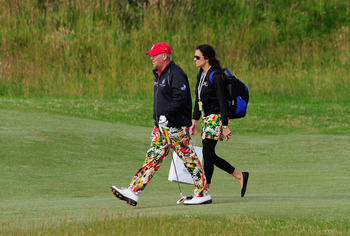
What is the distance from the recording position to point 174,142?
8.34 metres

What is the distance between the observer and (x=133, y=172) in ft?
43.5

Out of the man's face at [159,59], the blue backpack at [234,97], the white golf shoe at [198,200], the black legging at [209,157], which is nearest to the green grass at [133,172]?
the white golf shoe at [198,200]

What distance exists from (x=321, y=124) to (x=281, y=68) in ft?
24.4

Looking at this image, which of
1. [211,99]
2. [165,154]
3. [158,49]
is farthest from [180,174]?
[158,49]

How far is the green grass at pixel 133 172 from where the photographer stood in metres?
7.04

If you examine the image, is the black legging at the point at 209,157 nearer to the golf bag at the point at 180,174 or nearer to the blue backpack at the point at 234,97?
the golf bag at the point at 180,174

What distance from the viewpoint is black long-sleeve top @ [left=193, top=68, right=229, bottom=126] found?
27.9 ft

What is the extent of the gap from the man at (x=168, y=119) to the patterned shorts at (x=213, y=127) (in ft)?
1.04

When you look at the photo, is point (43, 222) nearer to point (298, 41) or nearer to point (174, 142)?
point (174, 142)

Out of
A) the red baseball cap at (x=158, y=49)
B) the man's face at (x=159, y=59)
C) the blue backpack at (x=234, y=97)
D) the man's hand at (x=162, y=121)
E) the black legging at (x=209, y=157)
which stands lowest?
the black legging at (x=209, y=157)

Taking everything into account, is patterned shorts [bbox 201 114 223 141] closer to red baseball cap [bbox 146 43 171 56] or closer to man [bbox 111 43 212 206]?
man [bbox 111 43 212 206]

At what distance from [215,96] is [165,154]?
90 cm

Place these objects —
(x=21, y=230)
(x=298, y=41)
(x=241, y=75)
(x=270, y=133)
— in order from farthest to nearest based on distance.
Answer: (x=298, y=41)
(x=241, y=75)
(x=270, y=133)
(x=21, y=230)

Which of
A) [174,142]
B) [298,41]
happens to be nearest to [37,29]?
[298,41]
